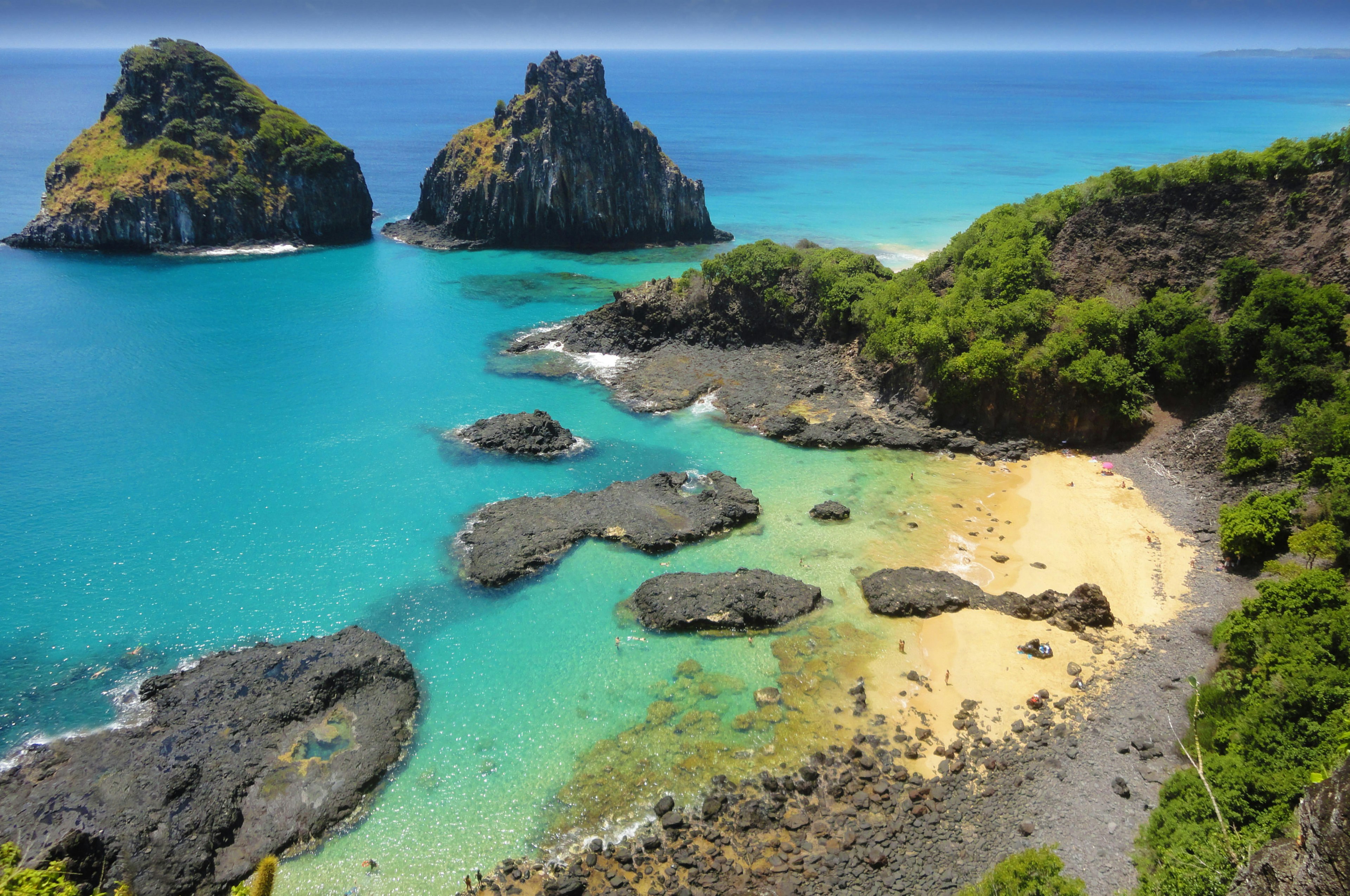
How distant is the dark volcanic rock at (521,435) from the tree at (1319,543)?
39.2m

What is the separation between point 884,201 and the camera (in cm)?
12250

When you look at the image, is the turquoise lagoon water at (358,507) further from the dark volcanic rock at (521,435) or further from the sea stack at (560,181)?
the sea stack at (560,181)

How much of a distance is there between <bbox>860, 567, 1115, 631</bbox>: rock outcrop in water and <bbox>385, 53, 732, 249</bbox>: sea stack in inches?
3076

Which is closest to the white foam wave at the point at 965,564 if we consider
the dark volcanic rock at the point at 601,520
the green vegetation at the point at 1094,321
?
the dark volcanic rock at the point at 601,520

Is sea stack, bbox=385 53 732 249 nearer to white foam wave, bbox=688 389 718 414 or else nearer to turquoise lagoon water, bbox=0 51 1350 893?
turquoise lagoon water, bbox=0 51 1350 893

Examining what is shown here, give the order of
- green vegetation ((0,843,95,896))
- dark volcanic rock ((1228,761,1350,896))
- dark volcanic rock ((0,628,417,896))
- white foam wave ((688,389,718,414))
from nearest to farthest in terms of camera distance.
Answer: dark volcanic rock ((1228,761,1350,896))
green vegetation ((0,843,95,896))
dark volcanic rock ((0,628,417,896))
white foam wave ((688,389,718,414))

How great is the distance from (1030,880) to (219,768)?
2648cm

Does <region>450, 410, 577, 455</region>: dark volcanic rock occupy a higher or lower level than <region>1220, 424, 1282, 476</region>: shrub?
lower

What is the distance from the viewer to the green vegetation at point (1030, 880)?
18.1 meters

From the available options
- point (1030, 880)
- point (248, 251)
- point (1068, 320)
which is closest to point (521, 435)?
point (1030, 880)

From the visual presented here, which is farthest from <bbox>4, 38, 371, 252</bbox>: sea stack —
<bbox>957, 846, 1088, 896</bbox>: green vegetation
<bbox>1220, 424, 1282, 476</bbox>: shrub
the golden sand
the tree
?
the tree

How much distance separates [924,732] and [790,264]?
44.5 m

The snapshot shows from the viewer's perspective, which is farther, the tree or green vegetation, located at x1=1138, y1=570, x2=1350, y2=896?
the tree

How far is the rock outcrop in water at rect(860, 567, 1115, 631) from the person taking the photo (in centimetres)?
3169
